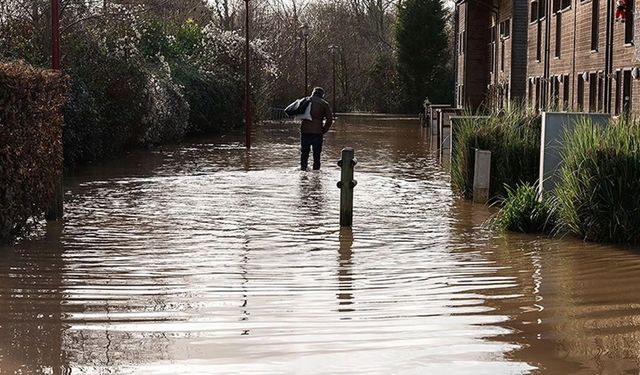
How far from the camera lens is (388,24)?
83.6m

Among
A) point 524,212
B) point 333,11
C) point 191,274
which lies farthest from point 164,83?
point 333,11

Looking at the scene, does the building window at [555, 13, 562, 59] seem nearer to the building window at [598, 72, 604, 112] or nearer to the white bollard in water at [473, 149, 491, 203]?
the building window at [598, 72, 604, 112]

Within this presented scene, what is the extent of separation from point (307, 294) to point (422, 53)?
61.2m

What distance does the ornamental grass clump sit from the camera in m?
10.6

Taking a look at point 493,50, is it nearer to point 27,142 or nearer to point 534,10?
point 534,10

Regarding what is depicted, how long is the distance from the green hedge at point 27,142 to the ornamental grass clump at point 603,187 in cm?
563

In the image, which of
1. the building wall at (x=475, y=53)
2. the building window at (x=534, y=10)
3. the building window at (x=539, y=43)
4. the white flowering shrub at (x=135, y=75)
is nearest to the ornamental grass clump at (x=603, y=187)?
the white flowering shrub at (x=135, y=75)

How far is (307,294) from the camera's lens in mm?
7988

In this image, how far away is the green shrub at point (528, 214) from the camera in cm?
1174

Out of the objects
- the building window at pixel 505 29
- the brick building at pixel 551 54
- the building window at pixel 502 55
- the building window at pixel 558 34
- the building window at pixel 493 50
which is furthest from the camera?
the building window at pixel 493 50

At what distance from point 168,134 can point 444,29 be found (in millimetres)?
40889

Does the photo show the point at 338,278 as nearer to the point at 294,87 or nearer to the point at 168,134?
the point at 168,134

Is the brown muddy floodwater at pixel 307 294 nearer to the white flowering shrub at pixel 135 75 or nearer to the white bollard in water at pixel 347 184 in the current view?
the white bollard in water at pixel 347 184

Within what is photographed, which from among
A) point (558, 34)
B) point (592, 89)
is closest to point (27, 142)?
point (592, 89)
